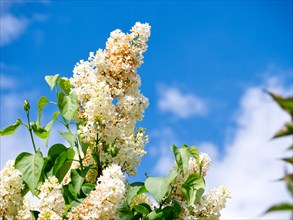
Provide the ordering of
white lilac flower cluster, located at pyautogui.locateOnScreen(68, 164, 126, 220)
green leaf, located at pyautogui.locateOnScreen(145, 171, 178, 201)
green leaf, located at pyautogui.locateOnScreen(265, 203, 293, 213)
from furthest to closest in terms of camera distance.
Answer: green leaf, located at pyautogui.locateOnScreen(145, 171, 178, 201), white lilac flower cluster, located at pyautogui.locateOnScreen(68, 164, 126, 220), green leaf, located at pyautogui.locateOnScreen(265, 203, 293, 213)

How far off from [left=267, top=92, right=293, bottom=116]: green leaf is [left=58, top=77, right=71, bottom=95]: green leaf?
2533 millimetres

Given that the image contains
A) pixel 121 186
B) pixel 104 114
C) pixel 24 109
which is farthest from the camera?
pixel 24 109

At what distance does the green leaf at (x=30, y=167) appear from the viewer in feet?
9.46

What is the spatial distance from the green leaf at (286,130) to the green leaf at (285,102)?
3cm

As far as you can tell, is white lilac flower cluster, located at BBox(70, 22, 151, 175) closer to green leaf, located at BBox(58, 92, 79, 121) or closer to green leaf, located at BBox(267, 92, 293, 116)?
green leaf, located at BBox(58, 92, 79, 121)

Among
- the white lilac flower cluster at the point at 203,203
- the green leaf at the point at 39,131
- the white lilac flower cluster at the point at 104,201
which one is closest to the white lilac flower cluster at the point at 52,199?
the white lilac flower cluster at the point at 104,201

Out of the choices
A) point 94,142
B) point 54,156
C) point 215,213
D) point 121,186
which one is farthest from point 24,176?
point 215,213

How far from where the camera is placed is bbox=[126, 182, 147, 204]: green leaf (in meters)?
2.80

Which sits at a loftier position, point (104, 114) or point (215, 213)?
point (104, 114)

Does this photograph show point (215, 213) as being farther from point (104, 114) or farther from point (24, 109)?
point (24, 109)

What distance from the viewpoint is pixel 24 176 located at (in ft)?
9.51

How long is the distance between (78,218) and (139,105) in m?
0.84

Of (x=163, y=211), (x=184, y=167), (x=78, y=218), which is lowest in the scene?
(x=78, y=218)

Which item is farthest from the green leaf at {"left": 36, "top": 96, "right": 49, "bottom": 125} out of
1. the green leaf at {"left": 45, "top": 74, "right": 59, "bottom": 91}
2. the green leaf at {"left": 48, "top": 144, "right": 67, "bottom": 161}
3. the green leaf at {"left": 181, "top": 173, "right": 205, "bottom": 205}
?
the green leaf at {"left": 181, "top": 173, "right": 205, "bottom": 205}
